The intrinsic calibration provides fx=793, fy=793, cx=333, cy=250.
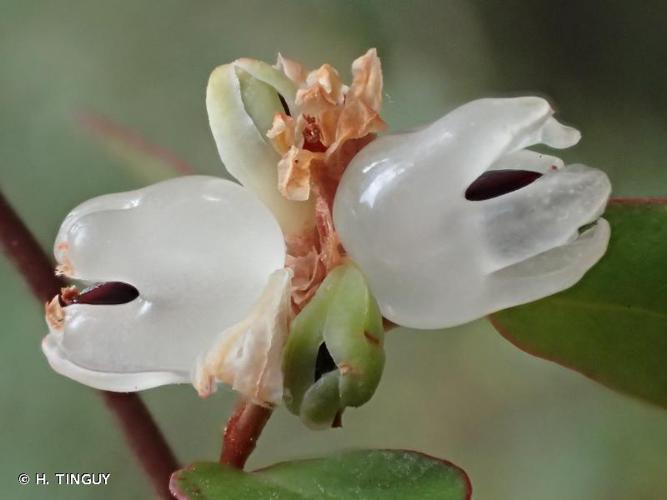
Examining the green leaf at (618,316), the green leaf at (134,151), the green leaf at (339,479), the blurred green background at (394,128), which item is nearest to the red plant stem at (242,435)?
the green leaf at (339,479)

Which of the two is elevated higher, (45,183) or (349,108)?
(349,108)

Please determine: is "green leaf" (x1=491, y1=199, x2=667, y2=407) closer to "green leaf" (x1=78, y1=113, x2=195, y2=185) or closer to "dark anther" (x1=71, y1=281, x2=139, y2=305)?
"dark anther" (x1=71, y1=281, x2=139, y2=305)

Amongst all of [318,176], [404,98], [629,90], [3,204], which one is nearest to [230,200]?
[318,176]

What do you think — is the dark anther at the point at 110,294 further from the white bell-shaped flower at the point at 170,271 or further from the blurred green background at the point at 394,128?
the blurred green background at the point at 394,128

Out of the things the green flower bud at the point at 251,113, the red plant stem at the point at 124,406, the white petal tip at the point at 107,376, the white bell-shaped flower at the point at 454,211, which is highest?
the green flower bud at the point at 251,113

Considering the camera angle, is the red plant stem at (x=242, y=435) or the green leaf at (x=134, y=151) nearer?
the red plant stem at (x=242, y=435)

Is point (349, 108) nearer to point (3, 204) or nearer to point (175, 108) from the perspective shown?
point (3, 204)
